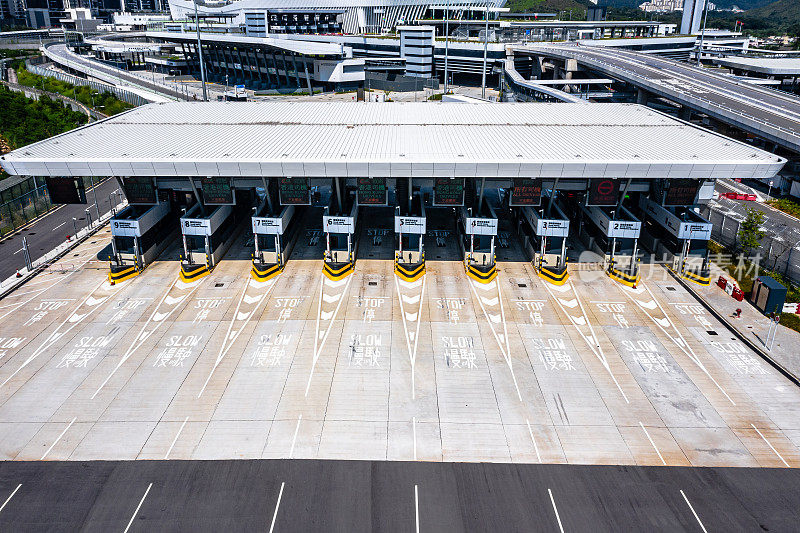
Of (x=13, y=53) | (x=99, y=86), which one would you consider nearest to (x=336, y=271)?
(x=99, y=86)

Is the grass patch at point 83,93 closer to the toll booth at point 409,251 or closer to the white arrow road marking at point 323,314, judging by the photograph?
the white arrow road marking at point 323,314

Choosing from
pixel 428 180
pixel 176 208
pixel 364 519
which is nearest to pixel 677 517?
pixel 364 519

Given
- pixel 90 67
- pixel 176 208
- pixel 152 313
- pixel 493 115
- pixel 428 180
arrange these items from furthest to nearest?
pixel 90 67, pixel 493 115, pixel 176 208, pixel 428 180, pixel 152 313

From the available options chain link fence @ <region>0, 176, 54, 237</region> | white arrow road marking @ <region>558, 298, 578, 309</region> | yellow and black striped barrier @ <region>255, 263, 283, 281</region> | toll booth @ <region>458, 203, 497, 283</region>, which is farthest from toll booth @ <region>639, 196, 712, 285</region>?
chain link fence @ <region>0, 176, 54, 237</region>

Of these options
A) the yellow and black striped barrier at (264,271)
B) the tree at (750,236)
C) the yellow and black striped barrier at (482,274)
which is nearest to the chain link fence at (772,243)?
the tree at (750,236)

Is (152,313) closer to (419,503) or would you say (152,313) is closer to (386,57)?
(419,503)

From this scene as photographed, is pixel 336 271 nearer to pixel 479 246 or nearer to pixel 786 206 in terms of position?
pixel 479 246
